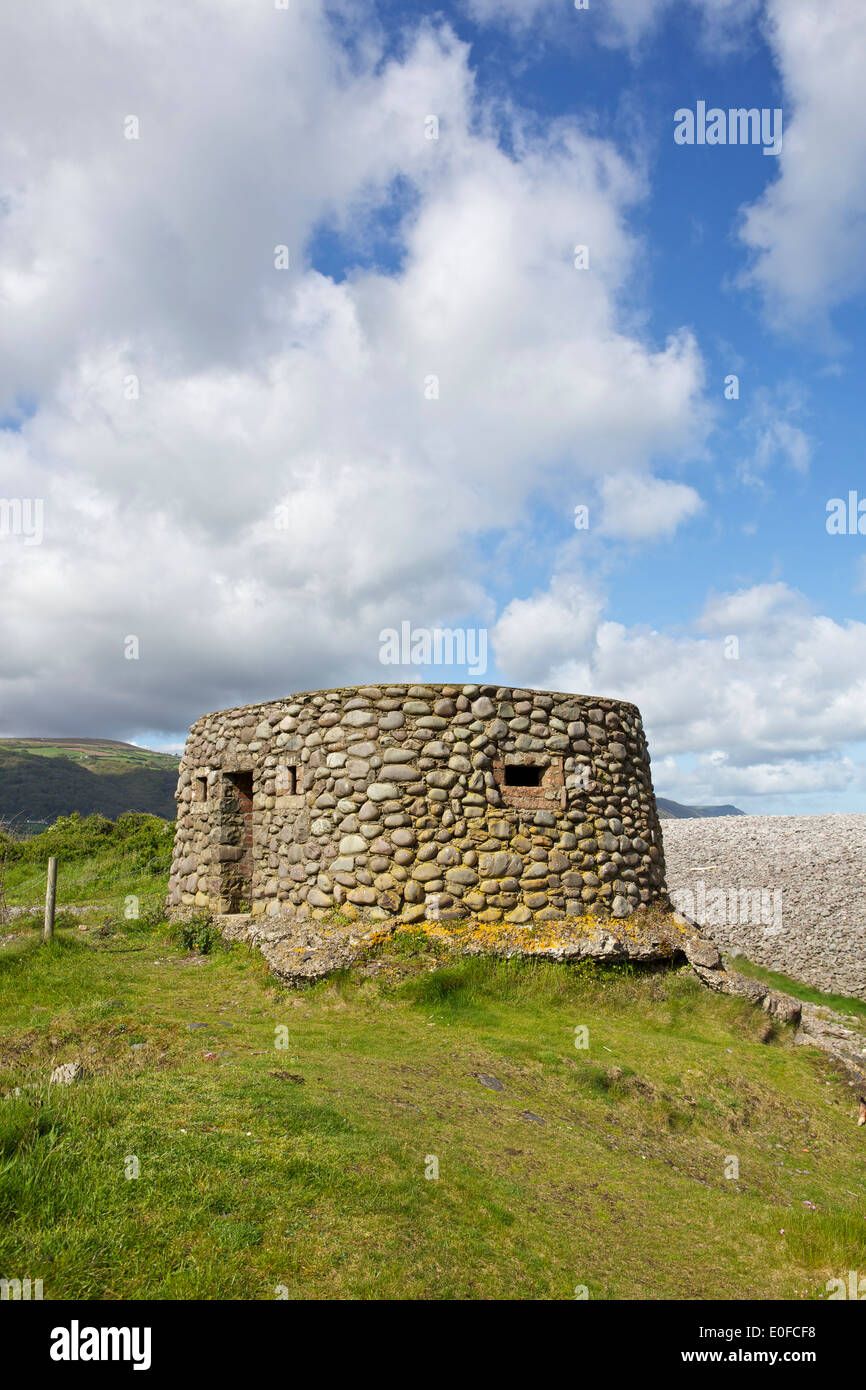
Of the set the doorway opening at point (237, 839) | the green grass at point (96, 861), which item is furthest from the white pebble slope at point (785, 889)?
the green grass at point (96, 861)

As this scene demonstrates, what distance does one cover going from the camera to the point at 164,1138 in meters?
4.31

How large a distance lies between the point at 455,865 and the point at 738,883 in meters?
17.1

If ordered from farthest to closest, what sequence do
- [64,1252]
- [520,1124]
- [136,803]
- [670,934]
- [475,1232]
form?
1. [136,803]
2. [670,934]
3. [520,1124]
4. [475,1232]
5. [64,1252]

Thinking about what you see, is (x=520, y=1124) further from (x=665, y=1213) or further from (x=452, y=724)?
(x=452, y=724)

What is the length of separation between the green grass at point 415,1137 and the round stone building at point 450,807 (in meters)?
1.02

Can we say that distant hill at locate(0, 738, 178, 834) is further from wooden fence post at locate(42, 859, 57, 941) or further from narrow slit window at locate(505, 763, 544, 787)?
narrow slit window at locate(505, 763, 544, 787)

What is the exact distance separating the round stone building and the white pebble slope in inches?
414

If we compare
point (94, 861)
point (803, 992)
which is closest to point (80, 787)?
point (94, 861)

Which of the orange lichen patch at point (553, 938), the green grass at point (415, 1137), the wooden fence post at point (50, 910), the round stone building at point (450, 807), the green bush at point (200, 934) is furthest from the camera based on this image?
the green bush at point (200, 934)

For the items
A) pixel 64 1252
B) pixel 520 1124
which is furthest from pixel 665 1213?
pixel 64 1252

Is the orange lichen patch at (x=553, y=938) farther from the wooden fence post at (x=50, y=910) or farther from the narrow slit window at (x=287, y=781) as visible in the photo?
the wooden fence post at (x=50, y=910)

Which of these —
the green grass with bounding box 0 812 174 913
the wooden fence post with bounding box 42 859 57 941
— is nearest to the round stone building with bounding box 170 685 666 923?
the wooden fence post with bounding box 42 859 57 941

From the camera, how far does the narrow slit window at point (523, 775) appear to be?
10.6 meters
